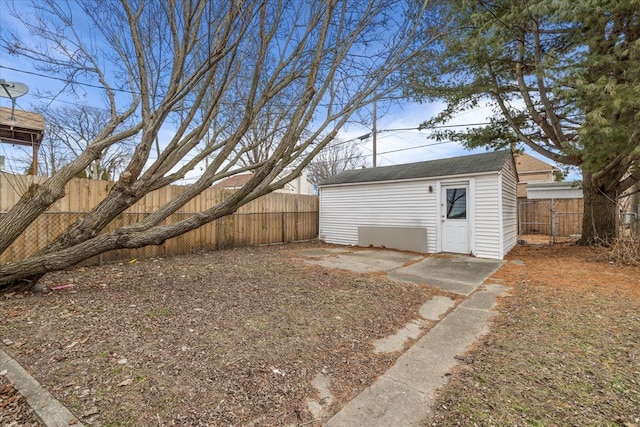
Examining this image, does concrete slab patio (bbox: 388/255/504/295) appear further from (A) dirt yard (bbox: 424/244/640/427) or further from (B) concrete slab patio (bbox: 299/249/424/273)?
(A) dirt yard (bbox: 424/244/640/427)

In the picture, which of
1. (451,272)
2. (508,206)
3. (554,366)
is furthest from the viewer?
(508,206)

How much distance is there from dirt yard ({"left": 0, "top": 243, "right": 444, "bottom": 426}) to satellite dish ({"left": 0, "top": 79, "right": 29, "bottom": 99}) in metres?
2.90

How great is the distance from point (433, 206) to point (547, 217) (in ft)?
31.7

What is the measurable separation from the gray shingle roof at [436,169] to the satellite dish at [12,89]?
8.13 m

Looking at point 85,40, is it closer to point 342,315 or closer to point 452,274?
point 342,315

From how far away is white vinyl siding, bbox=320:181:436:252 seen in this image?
865 cm

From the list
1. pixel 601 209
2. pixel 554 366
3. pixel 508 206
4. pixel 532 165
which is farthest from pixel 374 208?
pixel 532 165

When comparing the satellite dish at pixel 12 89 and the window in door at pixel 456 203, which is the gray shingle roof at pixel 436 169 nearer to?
the window in door at pixel 456 203

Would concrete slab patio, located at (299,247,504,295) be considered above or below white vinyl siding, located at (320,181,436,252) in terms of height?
below

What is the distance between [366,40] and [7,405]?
539 cm

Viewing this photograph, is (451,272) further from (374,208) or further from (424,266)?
(374,208)

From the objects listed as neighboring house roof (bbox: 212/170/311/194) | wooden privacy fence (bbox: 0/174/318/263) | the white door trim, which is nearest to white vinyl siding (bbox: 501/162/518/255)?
the white door trim

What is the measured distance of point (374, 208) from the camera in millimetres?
9836

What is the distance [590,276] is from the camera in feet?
17.3
